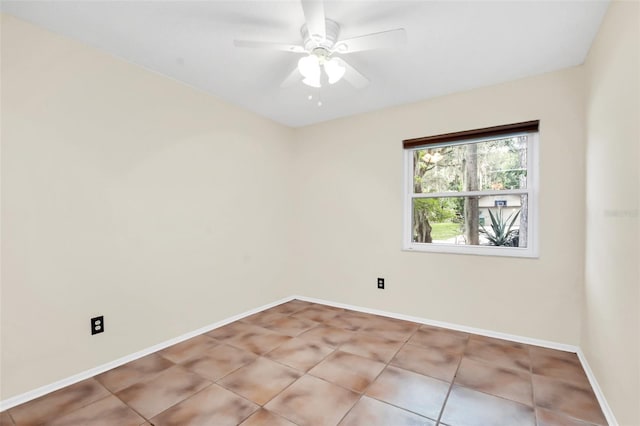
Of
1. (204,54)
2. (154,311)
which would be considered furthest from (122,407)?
(204,54)

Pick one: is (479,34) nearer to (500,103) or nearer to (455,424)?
(500,103)

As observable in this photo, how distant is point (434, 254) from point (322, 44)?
2196 millimetres

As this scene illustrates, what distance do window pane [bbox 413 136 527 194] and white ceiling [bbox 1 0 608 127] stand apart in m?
0.59

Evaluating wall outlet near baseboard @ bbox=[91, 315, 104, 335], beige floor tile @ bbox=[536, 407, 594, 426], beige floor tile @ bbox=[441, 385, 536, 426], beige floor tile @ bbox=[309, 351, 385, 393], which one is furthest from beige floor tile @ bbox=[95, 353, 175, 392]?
beige floor tile @ bbox=[536, 407, 594, 426]

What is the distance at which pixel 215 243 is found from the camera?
3.02 meters

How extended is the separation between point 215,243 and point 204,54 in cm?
168

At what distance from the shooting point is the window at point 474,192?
2.69m

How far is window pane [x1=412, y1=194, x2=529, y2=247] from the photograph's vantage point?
2.74m

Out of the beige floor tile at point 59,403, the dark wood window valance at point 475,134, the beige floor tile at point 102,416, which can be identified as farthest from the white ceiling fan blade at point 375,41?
the beige floor tile at point 59,403

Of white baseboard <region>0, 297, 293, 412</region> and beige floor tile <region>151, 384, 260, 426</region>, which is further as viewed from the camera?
white baseboard <region>0, 297, 293, 412</region>

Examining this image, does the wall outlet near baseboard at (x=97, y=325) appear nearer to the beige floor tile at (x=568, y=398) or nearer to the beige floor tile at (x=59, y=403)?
the beige floor tile at (x=59, y=403)

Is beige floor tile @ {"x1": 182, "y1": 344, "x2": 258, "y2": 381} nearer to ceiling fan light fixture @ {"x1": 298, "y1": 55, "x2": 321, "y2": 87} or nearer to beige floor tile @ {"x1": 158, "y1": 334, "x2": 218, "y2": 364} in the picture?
beige floor tile @ {"x1": 158, "y1": 334, "x2": 218, "y2": 364}

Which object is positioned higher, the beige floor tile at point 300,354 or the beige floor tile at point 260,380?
the beige floor tile at point 260,380

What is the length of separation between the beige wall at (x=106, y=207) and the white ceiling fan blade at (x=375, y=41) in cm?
164
